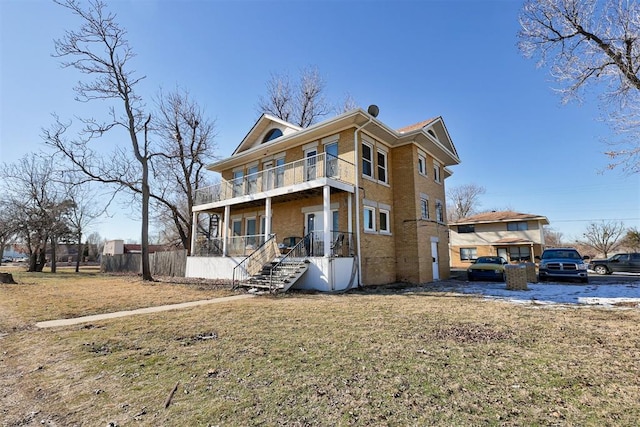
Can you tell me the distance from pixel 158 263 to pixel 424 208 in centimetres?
1999

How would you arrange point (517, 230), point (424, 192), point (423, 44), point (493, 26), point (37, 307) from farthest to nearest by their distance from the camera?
1. point (517, 230)
2. point (424, 192)
3. point (423, 44)
4. point (493, 26)
5. point (37, 307)

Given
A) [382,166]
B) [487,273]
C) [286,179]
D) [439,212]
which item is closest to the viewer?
[286,179]

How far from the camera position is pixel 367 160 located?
15930mm

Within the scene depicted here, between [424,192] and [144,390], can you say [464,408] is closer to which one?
[144,390]

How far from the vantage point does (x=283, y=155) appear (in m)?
18.8

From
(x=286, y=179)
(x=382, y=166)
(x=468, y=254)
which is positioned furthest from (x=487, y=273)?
(x=468, y=254)

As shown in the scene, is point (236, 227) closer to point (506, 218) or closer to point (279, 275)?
point (279, 275)

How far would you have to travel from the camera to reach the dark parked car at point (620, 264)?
2211 centimetres

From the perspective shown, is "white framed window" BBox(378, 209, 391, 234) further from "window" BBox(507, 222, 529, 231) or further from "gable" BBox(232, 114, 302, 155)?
"window" BBox(507, 222, 529, 231)

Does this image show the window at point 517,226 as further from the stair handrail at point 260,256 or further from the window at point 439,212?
the stair handrail at point 260,256

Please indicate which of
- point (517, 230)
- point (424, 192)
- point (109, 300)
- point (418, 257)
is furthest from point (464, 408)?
point (517, 230)

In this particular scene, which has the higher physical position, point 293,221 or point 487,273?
point 293,221

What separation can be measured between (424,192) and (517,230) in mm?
20507

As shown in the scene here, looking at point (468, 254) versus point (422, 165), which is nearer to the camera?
point (422, 165)
